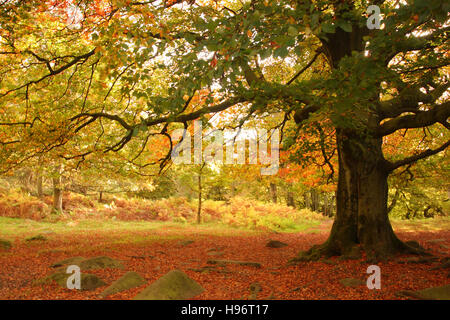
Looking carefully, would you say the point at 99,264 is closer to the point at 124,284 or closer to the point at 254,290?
the point at 124,284

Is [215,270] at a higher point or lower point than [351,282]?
lower

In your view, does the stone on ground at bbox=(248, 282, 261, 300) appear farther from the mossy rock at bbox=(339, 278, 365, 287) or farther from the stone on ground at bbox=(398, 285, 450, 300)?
the stone on ground at bbox=(398, 285, 450, 300)

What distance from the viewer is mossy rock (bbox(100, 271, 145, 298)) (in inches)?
214

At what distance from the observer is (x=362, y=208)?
8281mm

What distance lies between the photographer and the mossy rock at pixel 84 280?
5.77m

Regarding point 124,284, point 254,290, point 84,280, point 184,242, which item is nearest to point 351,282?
point 254,290

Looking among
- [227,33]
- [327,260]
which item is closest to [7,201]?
[327,260]

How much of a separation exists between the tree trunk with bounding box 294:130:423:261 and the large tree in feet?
0.09

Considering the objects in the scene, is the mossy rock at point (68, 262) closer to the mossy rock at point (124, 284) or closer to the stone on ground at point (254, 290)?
the mossy rock at point (124, 284)

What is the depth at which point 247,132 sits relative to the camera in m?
13.7

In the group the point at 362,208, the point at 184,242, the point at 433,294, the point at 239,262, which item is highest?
the point at 362,208

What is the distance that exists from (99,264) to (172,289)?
3.00m
